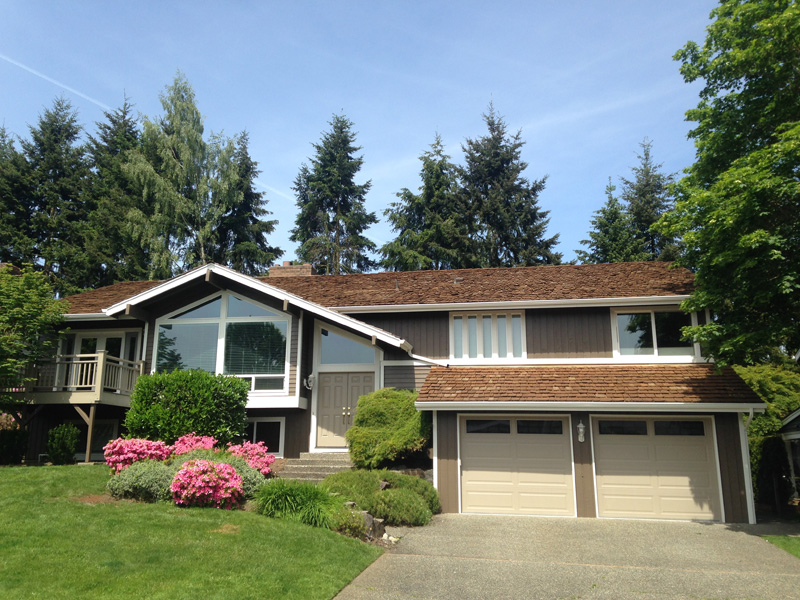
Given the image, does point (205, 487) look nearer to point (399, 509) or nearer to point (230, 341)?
point (399, 509)

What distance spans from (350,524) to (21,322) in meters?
11.3

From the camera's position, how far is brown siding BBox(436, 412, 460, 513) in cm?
1443

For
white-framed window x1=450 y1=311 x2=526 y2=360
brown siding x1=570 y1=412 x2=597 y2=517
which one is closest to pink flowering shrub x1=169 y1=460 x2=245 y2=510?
brown siding x1=570 y1=412 x2=597 y2=517

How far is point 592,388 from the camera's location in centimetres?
1480

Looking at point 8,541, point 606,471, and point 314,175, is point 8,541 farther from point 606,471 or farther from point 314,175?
point 314,175

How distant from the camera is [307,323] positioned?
712 inches

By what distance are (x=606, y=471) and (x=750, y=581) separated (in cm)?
560

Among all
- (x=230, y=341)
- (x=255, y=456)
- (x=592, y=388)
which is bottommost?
(x=255, y=456)

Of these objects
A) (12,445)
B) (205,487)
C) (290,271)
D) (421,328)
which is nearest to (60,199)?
(290,271)

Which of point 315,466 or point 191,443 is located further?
point 315,466

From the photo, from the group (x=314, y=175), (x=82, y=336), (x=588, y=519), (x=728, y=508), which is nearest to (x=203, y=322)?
(x=82, y=336)

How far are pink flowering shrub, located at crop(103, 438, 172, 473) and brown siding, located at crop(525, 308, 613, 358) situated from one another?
990 cm

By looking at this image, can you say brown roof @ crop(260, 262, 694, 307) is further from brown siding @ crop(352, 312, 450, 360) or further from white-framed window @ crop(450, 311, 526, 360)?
white-framed window @ crop(450, 311, 526, 360)

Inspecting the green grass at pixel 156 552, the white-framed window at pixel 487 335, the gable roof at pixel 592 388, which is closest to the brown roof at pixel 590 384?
the gable roof at pixel 592 388
